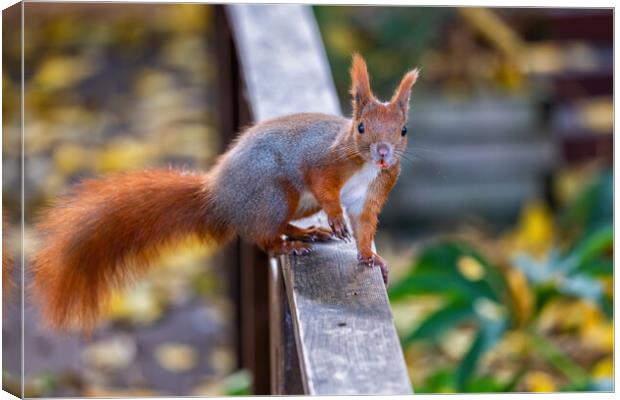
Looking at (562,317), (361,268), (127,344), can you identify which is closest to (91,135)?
(127,344)

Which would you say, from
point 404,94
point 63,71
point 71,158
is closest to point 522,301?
point 404,94

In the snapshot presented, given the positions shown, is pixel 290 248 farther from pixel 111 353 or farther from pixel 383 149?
pixel 111 353

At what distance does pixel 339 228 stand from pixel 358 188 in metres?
0.06

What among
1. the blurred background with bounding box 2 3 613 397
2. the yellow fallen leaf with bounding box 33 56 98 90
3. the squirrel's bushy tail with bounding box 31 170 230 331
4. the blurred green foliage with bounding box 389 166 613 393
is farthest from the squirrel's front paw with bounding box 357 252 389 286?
the yellow fallen leaf with bounding box 33 56 98 90

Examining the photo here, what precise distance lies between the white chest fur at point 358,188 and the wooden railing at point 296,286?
51 mm

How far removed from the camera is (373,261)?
130 centimetres

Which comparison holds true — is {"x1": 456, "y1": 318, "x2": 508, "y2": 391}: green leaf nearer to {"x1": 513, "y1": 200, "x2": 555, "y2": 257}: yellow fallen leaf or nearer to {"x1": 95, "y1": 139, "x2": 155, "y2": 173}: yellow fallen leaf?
{"x1": 513, "y1": 200, "x2": 555, "y2": 257}: yellow fallen leaf

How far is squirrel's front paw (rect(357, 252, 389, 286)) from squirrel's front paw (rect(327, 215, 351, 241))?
2.8 inches

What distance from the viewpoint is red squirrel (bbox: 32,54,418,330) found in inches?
54.5

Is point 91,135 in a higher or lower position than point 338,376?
higher

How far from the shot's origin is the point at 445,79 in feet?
12.3

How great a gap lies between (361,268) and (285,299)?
204 millimetres

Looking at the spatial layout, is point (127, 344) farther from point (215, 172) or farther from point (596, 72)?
point (596, 72)

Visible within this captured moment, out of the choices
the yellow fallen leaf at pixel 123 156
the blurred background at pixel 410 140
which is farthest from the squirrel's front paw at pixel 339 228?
the yellow fallen leaf at pixel 123 156
